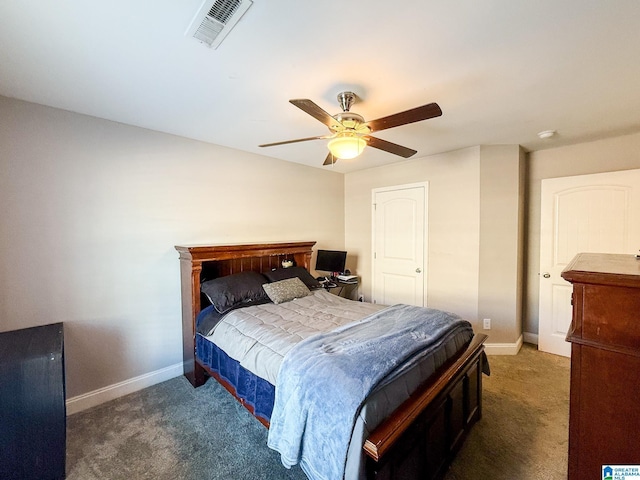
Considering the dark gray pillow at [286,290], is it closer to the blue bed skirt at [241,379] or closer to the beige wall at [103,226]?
the blue bed skirt at [241,379]

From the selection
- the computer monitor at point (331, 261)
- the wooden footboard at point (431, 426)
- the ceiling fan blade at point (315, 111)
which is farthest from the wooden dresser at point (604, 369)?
the computer monitor at point (331, 261)

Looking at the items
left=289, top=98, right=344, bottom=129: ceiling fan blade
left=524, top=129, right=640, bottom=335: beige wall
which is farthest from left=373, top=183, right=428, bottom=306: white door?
left=289, top=98, right=344, bottom=129: ceiling fan blade

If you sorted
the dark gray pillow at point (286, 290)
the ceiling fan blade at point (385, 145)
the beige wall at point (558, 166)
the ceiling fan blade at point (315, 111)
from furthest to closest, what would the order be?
the beige wall at point (558, 166), the dark gray pillow at point (286, 290), the ceiling fan blade at point (385, 145), the ceiling fan blade at point (315, 111)

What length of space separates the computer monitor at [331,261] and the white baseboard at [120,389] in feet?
7.06

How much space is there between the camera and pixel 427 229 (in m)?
3.70

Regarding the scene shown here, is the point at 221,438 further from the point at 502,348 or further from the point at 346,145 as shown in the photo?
the point at 502,348

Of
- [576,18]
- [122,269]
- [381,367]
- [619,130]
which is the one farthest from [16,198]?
[619,130]

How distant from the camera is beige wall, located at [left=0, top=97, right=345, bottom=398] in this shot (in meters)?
2.05

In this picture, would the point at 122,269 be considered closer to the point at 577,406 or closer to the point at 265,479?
the point at 265,479

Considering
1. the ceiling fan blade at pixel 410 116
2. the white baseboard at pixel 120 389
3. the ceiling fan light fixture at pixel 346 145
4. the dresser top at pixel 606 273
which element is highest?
the ceiling fan blade at pixel 410 116

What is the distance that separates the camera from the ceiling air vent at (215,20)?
1.19 meters

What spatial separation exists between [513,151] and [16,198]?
4684mm

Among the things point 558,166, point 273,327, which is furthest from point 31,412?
point 558,166

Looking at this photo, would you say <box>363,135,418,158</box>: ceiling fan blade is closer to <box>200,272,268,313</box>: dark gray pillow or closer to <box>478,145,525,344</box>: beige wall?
<box>478,145,525,344</box>: beige wall
